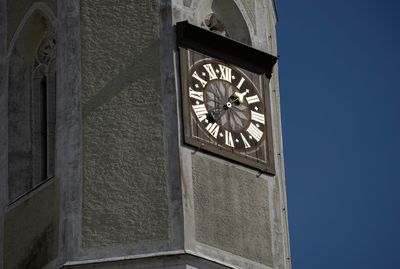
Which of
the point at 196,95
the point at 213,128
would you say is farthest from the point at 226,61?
the point at 213,128

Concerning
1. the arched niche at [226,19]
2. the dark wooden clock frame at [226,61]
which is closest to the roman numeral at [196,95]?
the dark wooden clock frame at [226,61]

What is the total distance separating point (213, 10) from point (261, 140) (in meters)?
2.21

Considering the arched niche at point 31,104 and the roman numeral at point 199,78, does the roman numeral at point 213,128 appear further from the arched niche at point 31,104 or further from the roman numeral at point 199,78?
the arched niche at point 31,104

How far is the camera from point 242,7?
124 feet

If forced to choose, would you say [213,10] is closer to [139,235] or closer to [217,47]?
[217,47]

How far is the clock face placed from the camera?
35969 mm

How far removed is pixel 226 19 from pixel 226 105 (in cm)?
183

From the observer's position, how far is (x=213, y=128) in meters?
35.9

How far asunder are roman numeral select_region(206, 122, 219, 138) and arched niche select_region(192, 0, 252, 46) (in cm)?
182

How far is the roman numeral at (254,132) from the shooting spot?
120 feet

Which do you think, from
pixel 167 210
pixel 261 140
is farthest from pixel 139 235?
pixel 261 140

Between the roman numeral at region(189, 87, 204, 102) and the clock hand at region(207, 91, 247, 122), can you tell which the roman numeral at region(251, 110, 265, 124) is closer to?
the clock hand at region(207, 91, 247, 122)

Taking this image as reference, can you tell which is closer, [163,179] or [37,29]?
[163,179]

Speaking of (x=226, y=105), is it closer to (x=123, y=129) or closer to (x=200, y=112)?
(x=200, y=112)
